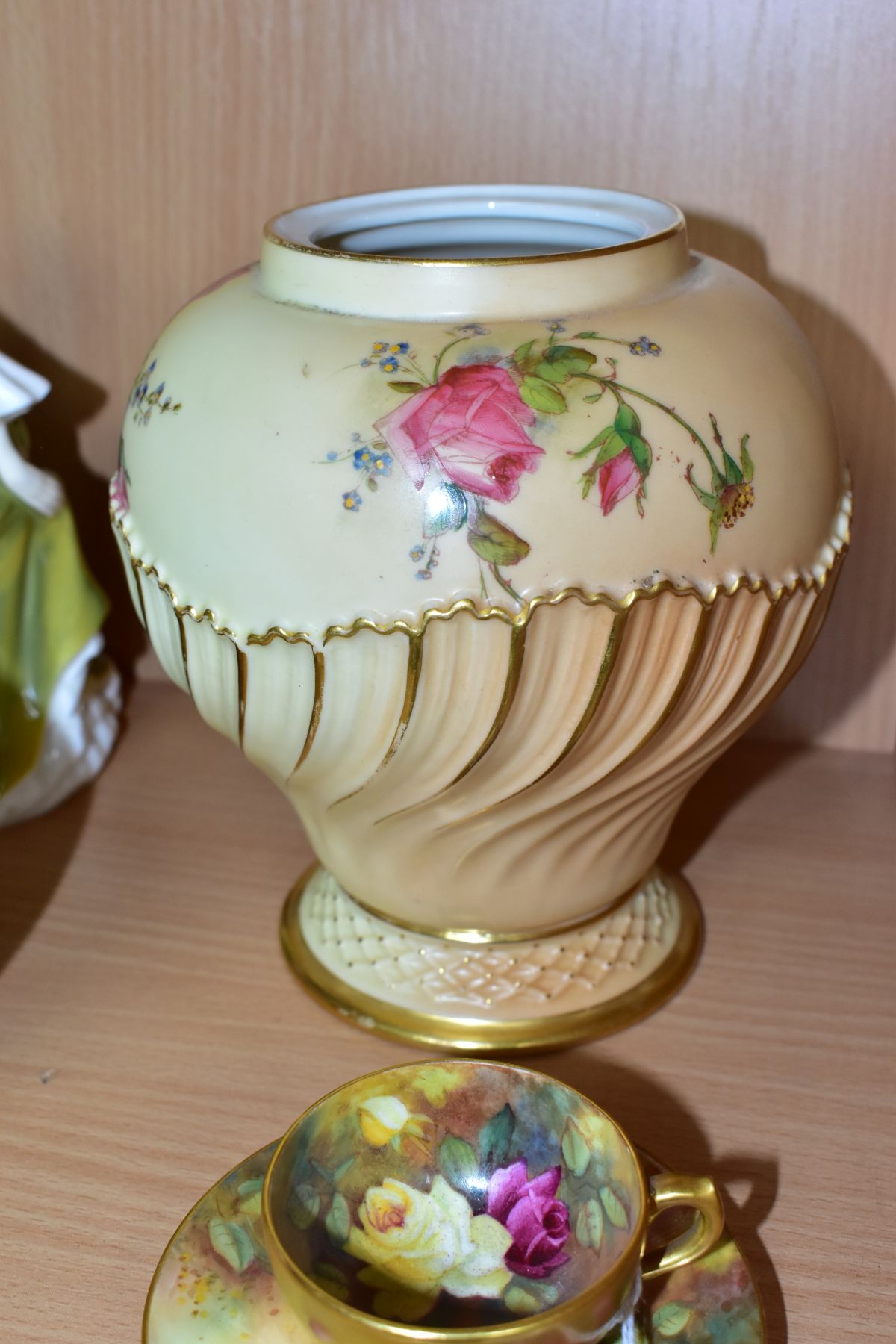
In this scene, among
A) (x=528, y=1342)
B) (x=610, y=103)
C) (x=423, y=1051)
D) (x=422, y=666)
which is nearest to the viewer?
(x=528, y=1342)

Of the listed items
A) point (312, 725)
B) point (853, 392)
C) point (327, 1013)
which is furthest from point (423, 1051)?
point (853, 392)

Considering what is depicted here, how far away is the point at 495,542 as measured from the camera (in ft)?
1.49

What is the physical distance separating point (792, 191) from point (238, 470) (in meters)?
0.40

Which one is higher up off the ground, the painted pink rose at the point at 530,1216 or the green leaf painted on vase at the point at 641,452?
the green leaf painted on vase at the point at 641,452

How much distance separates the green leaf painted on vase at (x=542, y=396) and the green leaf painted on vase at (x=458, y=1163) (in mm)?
247

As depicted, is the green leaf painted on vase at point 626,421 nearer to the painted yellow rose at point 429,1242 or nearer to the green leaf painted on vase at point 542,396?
the green leaf painted on vase at point 542,396

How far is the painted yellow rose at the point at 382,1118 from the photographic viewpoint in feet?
1.48

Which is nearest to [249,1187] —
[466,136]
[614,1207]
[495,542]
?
[614,1207]

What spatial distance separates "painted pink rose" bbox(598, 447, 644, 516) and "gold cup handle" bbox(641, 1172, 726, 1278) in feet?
0.70

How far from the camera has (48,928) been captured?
68cm

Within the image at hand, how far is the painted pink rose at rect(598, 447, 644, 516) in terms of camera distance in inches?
18.0

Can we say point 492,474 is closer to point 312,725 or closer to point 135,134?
point 312,725

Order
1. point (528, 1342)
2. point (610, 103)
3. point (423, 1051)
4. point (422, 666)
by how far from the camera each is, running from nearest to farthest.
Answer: point (528, 1342), point (422, 666), point (423, 1051), point (610, 103)

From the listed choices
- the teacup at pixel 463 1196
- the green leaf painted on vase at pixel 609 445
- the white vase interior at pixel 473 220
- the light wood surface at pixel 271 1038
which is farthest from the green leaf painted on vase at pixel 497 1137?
the white vase interior at pixel 473 220
